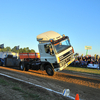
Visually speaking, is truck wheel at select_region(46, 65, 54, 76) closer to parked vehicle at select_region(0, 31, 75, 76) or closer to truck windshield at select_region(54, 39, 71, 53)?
parked vehicle at select_region(0, 31, 75, 76)

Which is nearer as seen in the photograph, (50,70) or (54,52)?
(54,52)

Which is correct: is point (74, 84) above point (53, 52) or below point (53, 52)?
below

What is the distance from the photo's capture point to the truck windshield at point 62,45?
1037 centimetres

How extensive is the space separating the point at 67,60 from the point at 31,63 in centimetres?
438

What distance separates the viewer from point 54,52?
10188 millimetres

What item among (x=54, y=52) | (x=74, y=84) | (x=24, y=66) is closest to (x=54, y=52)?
(x=54, y=52)

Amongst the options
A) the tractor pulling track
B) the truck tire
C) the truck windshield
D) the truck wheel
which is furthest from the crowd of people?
the tractor pulling track

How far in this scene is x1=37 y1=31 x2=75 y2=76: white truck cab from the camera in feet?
33.6

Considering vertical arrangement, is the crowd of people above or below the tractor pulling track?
above

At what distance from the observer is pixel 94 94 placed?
19.0 ft

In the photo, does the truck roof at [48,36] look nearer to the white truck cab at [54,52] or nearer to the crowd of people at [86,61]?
the white truck cab at [54,52]

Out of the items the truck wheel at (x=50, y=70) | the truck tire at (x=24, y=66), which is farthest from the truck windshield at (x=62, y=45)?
the truck tire at (x=24, y=66)

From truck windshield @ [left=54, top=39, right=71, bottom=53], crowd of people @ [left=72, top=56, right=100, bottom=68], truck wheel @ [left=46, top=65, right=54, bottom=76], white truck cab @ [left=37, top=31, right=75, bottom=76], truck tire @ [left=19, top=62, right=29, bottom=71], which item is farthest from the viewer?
crowd of people @ [left=72, top=56, right=100, bottom=68]

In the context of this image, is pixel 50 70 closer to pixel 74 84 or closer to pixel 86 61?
pixel 74 84
